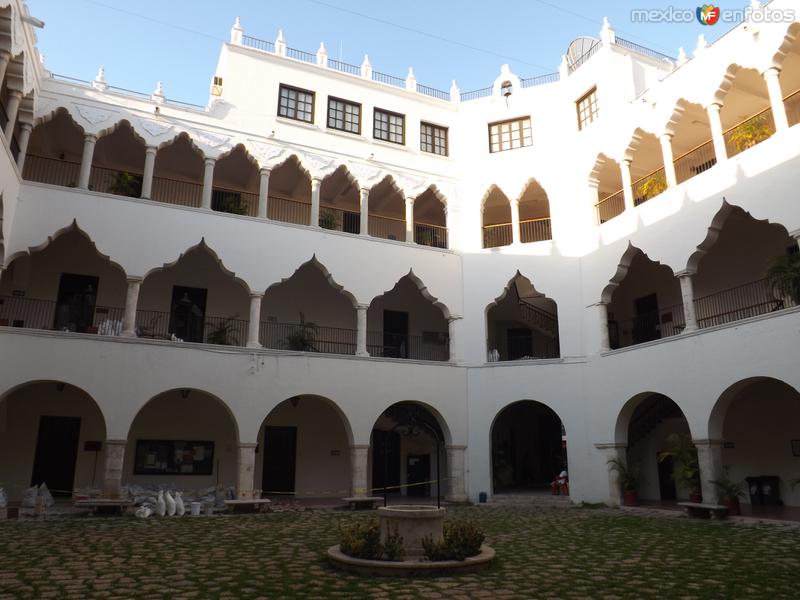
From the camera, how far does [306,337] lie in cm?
1816

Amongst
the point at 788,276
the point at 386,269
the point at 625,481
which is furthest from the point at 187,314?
the point at 788,276

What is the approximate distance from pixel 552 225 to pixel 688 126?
466 cm

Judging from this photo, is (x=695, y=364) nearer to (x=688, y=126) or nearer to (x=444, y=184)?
(x=688, y=126)

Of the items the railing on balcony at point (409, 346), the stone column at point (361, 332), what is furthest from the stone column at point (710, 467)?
the railing on balcony at point (409, 346)

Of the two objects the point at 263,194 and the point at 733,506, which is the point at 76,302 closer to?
the point at 263,194

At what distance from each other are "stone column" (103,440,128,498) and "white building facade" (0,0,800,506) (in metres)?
0.07

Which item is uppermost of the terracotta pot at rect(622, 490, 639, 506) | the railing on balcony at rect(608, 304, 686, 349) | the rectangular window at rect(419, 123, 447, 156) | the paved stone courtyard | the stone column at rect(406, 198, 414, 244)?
the rectangular window at rect(419, 123, 447, 156)

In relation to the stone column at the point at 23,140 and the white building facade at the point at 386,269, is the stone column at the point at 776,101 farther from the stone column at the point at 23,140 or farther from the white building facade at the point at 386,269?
the stone column at the point at 23,140

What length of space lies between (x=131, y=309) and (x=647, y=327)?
49.0 ft

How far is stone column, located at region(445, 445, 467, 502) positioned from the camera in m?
18.2

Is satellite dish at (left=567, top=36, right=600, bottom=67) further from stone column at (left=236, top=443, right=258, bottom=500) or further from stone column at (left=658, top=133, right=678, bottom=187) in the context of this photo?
stone column at (left=236, top=443, right=258, bottom=500)

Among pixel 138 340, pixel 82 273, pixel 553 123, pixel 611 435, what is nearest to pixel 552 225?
pixel 553 123

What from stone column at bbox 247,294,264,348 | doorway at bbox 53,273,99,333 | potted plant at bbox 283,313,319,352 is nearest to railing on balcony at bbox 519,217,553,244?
potted plant at bbox 283,313,319,352

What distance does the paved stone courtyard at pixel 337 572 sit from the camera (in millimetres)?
6609
